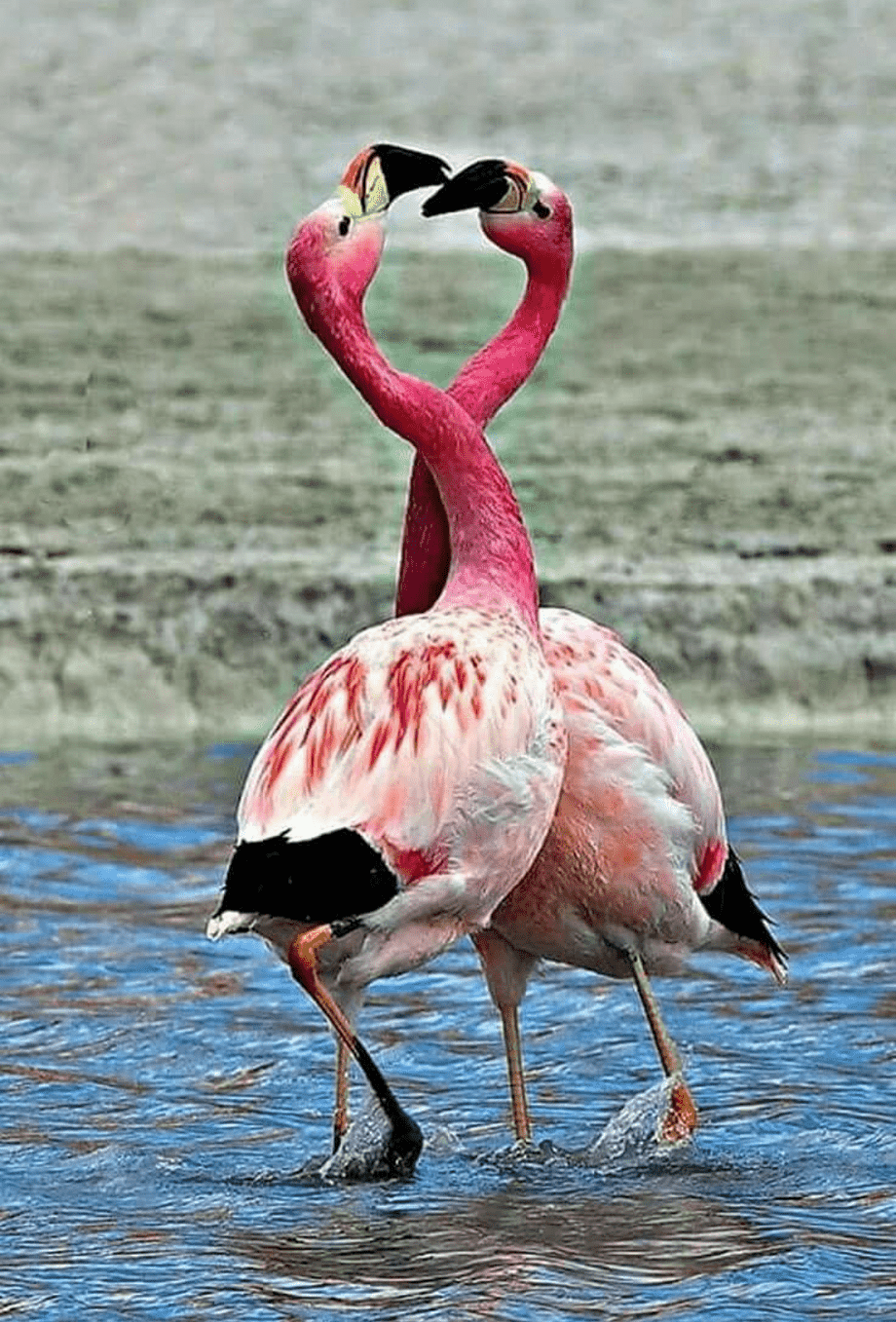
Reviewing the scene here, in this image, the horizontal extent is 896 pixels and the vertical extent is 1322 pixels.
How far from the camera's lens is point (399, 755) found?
488 cm

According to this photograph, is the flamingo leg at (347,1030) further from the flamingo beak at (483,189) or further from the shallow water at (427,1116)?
the flamingo beak at (483,189)

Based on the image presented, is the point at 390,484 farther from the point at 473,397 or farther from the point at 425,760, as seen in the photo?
the point at 425,760

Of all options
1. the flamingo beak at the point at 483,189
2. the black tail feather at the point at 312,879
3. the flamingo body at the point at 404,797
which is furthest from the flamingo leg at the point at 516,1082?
the flamingo beak at the point at 483,189

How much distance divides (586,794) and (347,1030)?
2.21 feet

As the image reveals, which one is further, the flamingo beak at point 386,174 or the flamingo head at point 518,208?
the flamingo head at point 518,208

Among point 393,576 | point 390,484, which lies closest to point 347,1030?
point 393,576

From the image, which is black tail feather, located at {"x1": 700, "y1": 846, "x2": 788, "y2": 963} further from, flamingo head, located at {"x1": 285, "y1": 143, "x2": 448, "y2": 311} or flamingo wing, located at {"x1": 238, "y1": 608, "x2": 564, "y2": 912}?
flamingo head, located at {"x1": 285, "y1": 143, "x2": 448, "y2": 311}

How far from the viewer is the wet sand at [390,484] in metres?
10.4

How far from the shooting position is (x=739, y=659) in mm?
10430

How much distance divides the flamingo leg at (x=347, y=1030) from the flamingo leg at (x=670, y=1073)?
54 cm

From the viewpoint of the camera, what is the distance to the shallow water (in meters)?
4.55

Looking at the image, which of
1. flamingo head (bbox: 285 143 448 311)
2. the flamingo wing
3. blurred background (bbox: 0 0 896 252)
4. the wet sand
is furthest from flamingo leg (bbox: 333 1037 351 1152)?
blurred background (bbox: 0 0 896 252)

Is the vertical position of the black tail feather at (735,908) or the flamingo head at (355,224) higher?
the flamingo head at (355,224)

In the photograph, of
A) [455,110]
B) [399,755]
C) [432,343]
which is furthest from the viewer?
[455,110]
